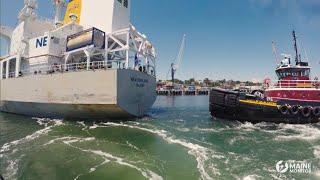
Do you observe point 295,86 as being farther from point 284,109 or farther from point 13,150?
point 13,150

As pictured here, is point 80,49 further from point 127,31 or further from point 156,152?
point 156,152

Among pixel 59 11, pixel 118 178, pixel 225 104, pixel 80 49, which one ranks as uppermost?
pixel 59 11

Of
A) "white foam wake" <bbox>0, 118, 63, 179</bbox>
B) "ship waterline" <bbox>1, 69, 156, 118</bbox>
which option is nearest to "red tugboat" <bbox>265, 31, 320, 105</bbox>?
"ship waterline" <bbox>1, 69, 156, 118</bbox>

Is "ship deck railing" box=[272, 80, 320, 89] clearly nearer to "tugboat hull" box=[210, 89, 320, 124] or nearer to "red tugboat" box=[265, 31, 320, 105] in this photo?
"red tugboat" box=[265, 31, 320, 105]

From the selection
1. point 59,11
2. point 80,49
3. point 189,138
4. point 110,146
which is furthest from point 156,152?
point 59,11

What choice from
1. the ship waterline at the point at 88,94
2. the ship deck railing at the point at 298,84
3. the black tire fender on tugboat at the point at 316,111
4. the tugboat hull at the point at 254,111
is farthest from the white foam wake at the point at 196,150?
the ship deck railing at the point at 298,84

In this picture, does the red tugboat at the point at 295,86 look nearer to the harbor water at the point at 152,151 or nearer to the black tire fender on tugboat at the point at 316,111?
the black tire fender on tugboat at the point at 316,111

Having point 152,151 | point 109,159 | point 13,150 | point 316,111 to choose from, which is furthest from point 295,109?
point 13,150
